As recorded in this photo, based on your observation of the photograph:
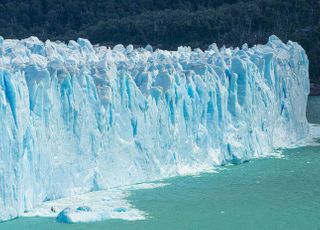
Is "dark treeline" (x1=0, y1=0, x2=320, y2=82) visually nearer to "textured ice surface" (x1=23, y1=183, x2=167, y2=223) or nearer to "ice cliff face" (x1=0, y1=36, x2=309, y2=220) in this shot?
"ice cliff face" (x1=0, y1=36, x2=309, y2=220)

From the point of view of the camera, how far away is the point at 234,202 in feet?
35.0

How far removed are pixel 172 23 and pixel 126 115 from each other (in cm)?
2175

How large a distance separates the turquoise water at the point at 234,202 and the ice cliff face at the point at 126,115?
0.52 m

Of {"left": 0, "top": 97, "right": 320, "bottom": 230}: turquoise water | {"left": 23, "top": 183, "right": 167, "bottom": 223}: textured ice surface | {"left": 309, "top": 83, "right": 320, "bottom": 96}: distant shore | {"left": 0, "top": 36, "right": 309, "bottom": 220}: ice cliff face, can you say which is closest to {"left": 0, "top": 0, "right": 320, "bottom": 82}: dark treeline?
{"left": 309, "top": 83, "right": 320, "bottom": 96}: distant shore

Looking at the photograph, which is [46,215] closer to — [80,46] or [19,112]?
[19,112]

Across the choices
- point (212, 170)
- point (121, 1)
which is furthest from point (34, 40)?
point (121, 1)

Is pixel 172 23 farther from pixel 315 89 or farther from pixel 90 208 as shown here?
pixel 90 208

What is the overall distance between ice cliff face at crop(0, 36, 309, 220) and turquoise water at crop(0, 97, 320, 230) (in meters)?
0.52

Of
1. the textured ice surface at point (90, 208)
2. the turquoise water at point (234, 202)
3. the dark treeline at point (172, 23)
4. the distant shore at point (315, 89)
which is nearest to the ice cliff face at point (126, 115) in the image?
the textured ice surface at point (90, 208)

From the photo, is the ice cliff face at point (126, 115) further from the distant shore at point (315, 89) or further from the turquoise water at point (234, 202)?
the distant shore at point (315, 89)

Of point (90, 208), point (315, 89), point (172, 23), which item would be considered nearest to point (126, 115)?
point (90, 208)

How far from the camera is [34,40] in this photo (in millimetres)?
14719

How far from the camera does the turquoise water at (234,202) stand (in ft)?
31.2

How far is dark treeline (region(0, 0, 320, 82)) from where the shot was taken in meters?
32.1
